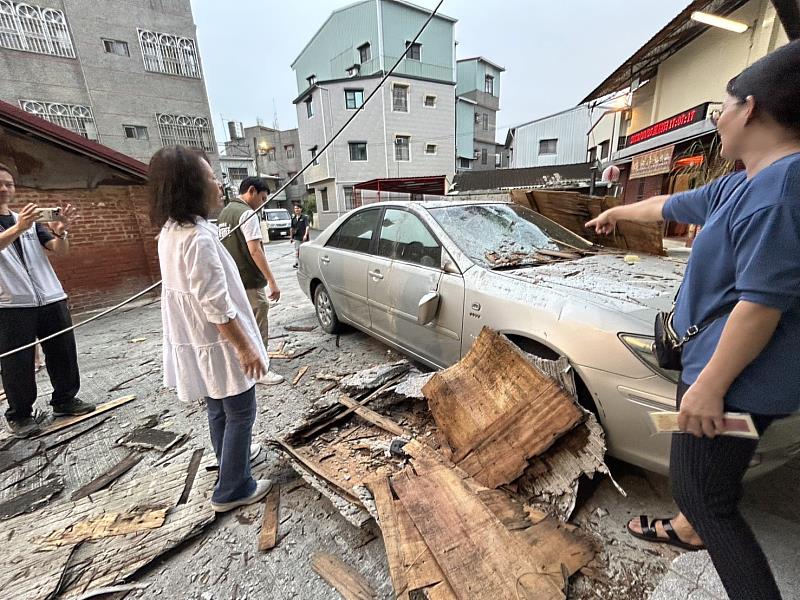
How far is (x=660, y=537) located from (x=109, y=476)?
9.76 feet

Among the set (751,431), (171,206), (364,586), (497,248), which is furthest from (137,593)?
(497,248)

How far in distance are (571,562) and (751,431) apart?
0.93 metres

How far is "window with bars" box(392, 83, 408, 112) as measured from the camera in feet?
68.1

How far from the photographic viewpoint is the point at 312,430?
2.28 meters

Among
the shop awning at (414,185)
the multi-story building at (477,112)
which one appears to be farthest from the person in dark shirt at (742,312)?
the multi-story building at (477,112)

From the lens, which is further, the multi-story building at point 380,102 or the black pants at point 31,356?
the multi-story building at point 380,102

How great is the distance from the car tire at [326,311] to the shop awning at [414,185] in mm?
11405

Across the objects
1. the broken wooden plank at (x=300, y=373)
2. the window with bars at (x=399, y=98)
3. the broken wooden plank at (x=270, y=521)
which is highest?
the window with bars at (x=399, y=98)

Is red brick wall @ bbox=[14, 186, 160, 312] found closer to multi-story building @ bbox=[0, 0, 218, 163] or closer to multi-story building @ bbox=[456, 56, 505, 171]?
multi-story building @ bbox=[0, 0, 218, 163]

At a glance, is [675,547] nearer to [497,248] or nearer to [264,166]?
[497,248]

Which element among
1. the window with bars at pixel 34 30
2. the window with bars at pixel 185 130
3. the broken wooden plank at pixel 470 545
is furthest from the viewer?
the window with bars at pixel 185 130

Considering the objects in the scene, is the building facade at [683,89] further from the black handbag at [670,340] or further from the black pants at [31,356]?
the black pants at [31,356]

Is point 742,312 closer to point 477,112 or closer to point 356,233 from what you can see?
point 356,233

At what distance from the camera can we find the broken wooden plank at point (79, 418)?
8.70ft
